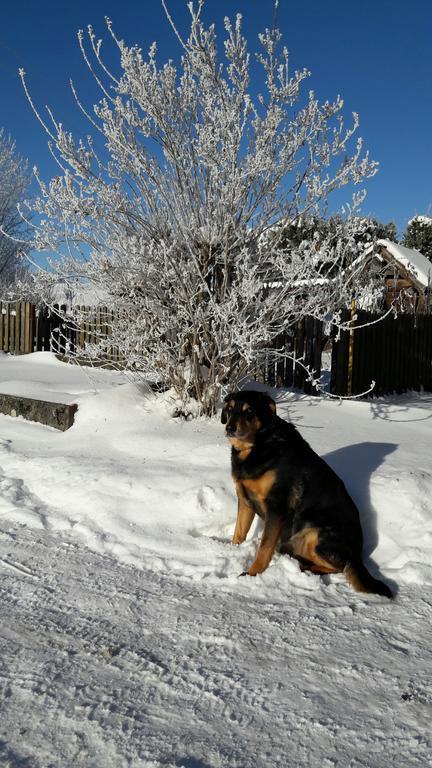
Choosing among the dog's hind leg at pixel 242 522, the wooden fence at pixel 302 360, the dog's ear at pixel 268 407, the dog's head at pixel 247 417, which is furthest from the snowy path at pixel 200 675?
the wooden fence at pixel 302 360

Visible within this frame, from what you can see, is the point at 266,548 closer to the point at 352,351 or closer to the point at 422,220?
the point at 352,351

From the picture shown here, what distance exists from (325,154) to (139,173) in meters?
1.91

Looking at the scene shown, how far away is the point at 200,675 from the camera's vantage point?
7.71 ft

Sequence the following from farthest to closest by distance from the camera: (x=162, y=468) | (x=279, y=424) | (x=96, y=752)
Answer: (x=162, y=468)
(x=279, y=424)
(x=96, y=752)

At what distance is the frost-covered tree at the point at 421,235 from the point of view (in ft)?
103

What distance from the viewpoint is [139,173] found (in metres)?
5.84

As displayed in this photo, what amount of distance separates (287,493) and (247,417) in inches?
20.5

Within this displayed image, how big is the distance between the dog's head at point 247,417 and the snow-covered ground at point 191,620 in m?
0.75

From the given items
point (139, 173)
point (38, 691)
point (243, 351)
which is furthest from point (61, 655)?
point (139, 173)

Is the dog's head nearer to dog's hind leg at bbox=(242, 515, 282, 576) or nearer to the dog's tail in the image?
dog's hind leg at bbox=(242, 515, 282, 576)

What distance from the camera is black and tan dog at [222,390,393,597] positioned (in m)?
3.36

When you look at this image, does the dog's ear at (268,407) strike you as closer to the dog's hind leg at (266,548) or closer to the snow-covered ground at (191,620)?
the dog's hind leg at (266,548)

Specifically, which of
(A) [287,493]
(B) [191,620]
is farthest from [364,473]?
(B) [191,620]

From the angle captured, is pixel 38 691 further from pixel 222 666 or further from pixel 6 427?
pixel 6 427
